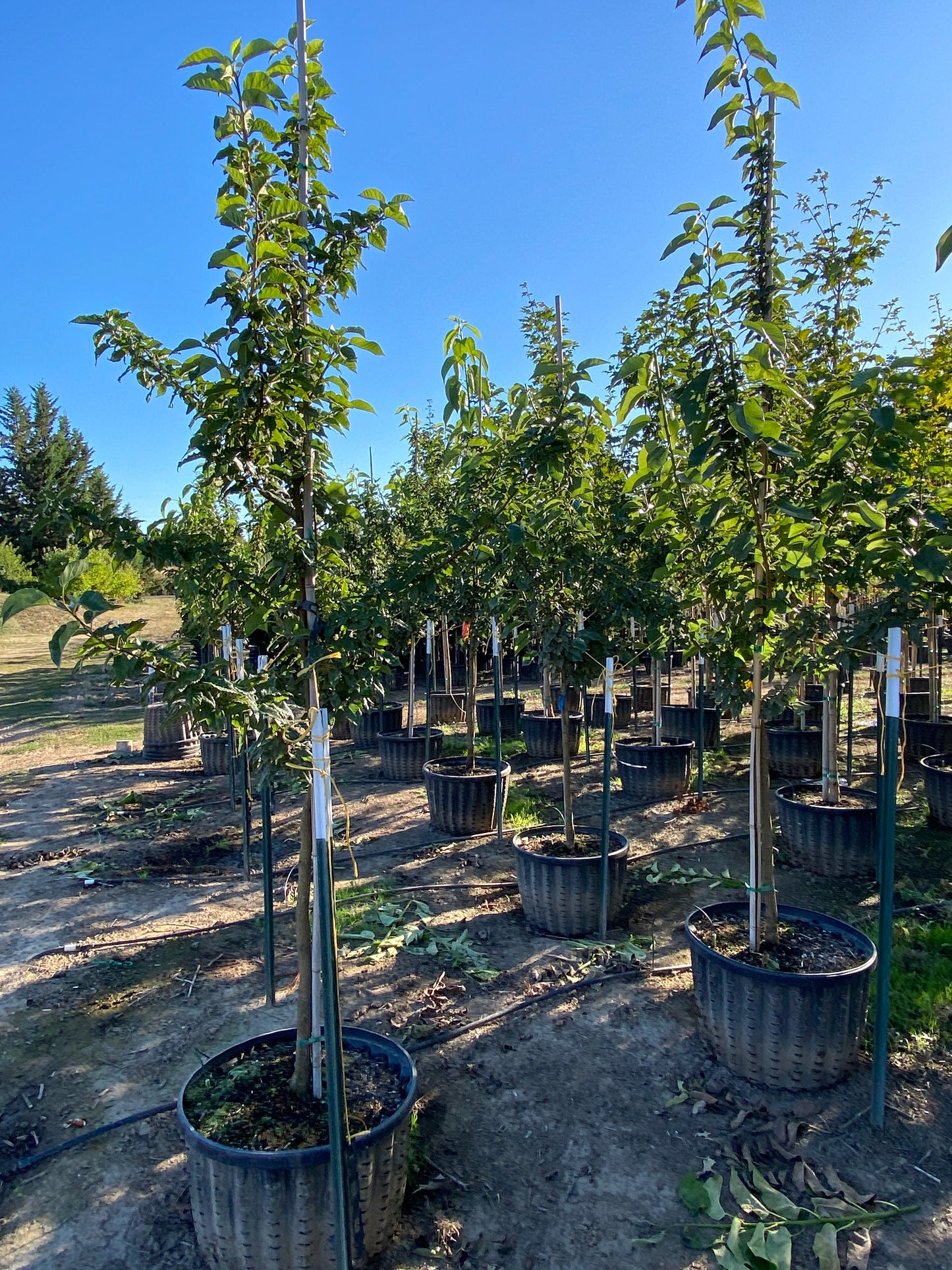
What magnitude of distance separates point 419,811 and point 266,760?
550 cm

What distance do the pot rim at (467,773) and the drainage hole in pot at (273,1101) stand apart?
12.3 ft

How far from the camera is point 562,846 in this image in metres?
5.04

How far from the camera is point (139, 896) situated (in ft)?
18.4

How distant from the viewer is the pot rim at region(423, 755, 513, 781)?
21.8 ft

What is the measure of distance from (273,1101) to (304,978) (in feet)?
1.28

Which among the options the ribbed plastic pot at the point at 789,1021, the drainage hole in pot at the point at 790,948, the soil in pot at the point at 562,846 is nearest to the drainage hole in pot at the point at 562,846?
the soil in pot at the point at 562,846

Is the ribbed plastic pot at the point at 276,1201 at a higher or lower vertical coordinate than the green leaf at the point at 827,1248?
higher

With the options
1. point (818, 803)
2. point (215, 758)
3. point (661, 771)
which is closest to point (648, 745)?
point (661, 771)

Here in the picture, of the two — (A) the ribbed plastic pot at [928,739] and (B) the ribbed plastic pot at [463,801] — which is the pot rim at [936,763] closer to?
(A) the ribbed plastic pot at [928,739]

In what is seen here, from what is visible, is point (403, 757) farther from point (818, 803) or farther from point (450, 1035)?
point (450, 1035)

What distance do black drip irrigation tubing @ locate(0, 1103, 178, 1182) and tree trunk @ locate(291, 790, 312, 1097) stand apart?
530mm

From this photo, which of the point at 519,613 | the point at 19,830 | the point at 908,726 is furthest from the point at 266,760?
the point at 908,726

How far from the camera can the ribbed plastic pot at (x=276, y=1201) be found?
7.25 feet

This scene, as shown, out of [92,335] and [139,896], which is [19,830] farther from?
[92,335]
